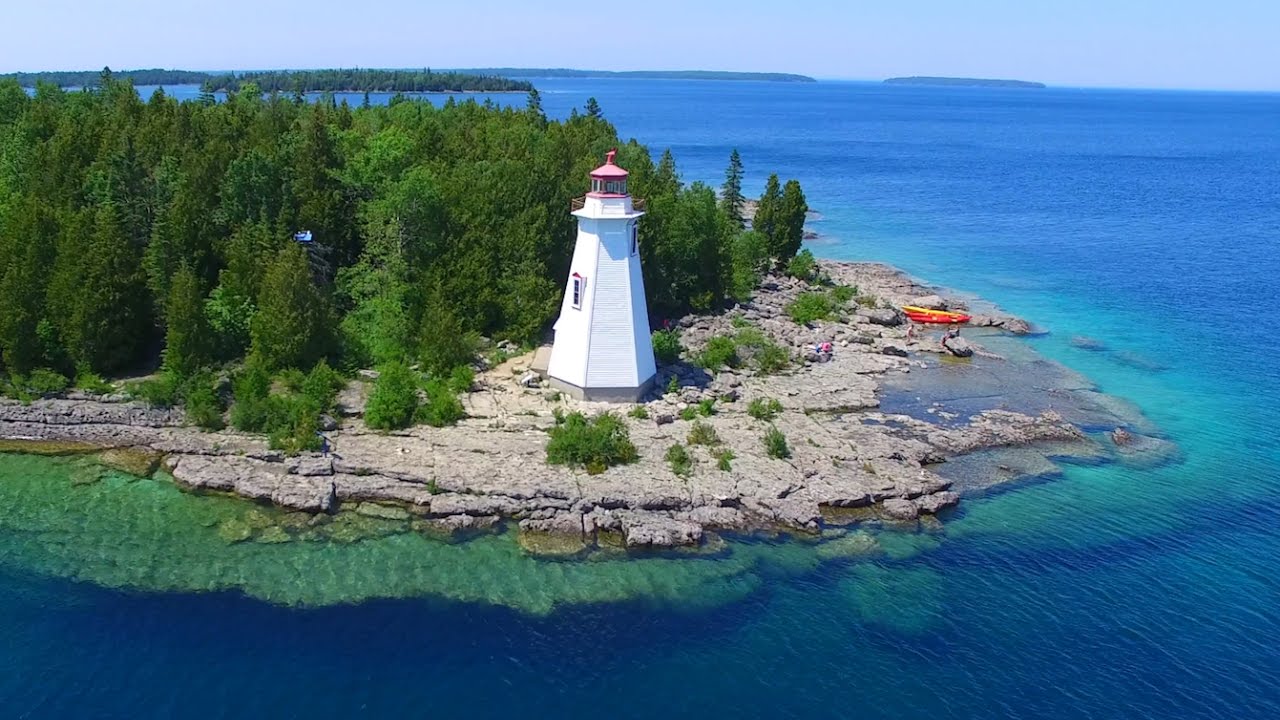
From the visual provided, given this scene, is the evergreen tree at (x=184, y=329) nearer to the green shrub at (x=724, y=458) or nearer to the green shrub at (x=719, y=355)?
the green shrub at (x=724, y=458)

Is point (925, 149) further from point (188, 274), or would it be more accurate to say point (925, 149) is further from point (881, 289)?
point (188, 274)

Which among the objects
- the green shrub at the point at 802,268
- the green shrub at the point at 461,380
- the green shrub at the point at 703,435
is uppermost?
the green shrub at the point at 802,268

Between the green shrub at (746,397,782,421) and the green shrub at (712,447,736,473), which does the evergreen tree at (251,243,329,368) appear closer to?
the green shrub at (712,447,736,473)

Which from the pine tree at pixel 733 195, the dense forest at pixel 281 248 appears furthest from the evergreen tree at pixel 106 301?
the pine tree at pixel 733 195

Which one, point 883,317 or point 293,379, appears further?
point 883,317

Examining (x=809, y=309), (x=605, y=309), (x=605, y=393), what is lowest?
(x=605, y=393)

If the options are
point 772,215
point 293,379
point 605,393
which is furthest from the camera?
point 772,215

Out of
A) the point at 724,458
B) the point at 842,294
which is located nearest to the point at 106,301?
the point at 724,458

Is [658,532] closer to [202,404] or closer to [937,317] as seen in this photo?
[202,404]
